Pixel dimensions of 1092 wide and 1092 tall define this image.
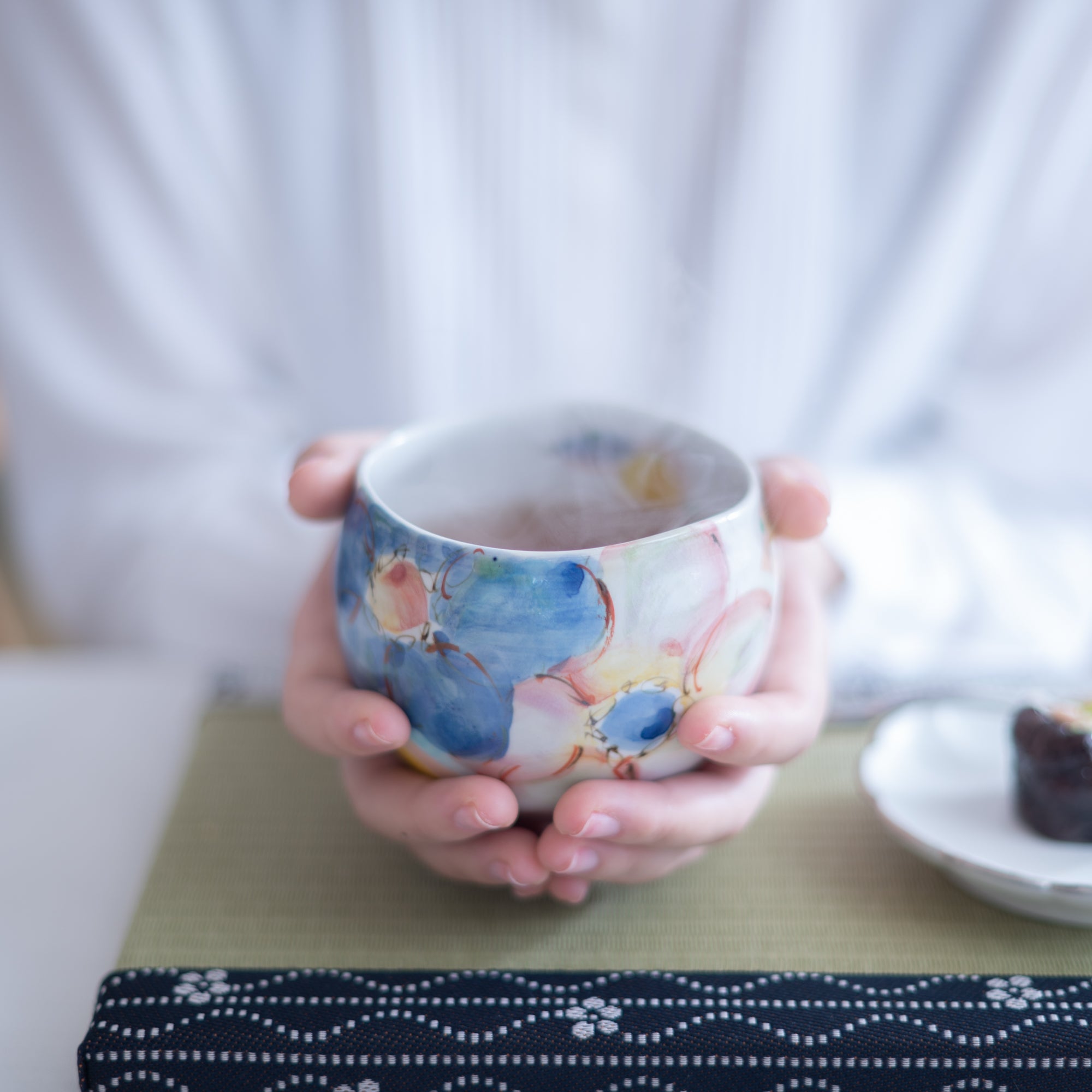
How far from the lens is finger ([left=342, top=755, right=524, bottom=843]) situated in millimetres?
306

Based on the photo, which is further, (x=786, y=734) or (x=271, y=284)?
(x=271, y=284)

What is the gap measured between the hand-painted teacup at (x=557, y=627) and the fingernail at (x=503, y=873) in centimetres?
2

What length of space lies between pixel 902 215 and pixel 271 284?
42 centimetres

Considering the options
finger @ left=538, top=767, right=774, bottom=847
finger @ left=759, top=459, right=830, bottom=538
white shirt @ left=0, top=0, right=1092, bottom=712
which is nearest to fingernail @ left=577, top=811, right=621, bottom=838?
finger @ left=538, top=767, right=774, bottom=847

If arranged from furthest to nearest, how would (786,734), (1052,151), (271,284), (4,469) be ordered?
1. (4,469)
2. (271,284)
3. (1052,151)
4. (786,734)

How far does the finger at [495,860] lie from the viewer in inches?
12.8

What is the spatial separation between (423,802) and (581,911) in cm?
8

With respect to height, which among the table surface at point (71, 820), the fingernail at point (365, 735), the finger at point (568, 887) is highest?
the fingernail at point (365, 735)

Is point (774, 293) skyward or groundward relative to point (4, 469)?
skyward

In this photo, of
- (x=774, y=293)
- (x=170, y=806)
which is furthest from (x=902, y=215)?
(x=170, y=806)

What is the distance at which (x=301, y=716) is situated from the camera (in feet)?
1.13

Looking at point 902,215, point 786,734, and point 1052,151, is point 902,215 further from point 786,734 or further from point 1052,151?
point 786,734

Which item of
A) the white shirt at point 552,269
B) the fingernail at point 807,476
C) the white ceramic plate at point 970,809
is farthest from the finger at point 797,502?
the white shirt at point 552,269

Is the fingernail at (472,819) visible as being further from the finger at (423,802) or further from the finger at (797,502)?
the finger at (797,502)
